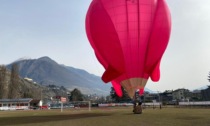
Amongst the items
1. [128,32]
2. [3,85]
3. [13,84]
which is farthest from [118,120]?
[3,85]

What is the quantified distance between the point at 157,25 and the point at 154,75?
6306mm

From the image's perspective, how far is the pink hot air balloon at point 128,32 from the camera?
30766mm

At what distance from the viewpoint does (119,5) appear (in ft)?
102

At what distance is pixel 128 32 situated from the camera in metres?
31.0

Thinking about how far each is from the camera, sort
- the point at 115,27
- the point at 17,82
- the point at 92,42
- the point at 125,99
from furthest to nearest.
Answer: the point at 125,99, the point at 17,82, the point at 92,42, the point at 115,27

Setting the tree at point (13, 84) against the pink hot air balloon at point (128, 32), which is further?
the tree at point (13, 84)

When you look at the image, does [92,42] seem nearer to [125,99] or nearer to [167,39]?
[167,39]

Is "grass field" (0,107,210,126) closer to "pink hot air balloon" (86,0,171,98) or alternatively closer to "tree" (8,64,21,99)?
"pink hot air balloon" (86,0,171,98)

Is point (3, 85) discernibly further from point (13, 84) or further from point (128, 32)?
point (128, 32)

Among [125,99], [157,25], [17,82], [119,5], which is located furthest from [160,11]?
[125,99]

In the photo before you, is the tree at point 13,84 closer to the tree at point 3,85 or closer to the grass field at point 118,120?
the tree at point 3,85

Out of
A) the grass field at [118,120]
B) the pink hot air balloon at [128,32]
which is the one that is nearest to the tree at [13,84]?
the grass field at [118,120]

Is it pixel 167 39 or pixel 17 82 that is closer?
pixel 167 39

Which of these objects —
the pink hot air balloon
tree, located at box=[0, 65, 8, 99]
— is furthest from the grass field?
tree, located at box=[0, 65, 8, 99]
